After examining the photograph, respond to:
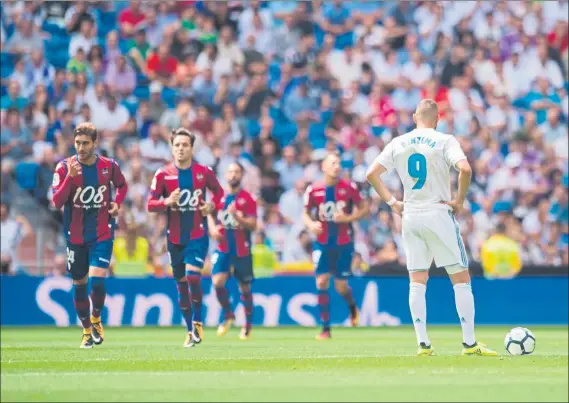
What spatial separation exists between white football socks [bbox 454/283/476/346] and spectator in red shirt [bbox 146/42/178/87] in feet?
45.1

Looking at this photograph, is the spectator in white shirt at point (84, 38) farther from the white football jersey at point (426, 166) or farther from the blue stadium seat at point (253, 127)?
the white football jersey at point (426, 166)

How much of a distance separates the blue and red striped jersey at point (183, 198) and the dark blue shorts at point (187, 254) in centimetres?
7

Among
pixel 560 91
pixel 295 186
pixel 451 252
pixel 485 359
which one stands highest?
pixel 560 91

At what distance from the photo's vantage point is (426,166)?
10.8 m

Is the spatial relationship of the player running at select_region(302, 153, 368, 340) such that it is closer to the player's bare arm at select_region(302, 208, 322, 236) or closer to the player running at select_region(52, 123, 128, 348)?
the player's bare arm at select_region(302, 208, 322, 236)

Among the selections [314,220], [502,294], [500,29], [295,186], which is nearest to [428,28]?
[500,29]

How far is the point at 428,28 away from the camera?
25312mm

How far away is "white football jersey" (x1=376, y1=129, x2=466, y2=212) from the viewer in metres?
10.8

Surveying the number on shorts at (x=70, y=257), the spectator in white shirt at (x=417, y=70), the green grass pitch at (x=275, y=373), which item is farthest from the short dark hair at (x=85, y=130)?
the spectator in white shirt at (x=417, y=70)

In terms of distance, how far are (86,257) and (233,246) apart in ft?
12.7

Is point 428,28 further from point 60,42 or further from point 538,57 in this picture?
point 60,42

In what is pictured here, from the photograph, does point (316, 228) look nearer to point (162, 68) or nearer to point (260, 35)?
point (162, 68)

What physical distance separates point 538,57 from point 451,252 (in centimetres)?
1532

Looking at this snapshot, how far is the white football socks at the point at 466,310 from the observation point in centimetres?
1077
